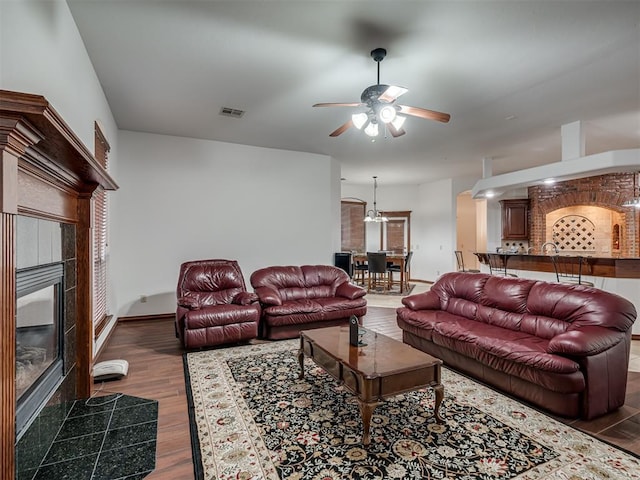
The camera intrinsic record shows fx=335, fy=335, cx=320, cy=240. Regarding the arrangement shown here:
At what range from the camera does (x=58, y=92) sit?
2408 mm

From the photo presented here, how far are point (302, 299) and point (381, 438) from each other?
2.90 meters

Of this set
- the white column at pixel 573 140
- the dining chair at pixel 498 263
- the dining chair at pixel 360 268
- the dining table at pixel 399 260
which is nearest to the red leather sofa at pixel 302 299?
the dining chair at pixel 498 263

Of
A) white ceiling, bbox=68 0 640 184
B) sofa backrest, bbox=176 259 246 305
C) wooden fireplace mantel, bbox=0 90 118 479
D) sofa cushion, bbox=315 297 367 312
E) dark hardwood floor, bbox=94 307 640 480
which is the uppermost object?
white ceiling, bbox=68 0 640 184

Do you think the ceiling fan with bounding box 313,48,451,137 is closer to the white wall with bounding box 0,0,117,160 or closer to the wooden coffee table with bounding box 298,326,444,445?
the white wall with bounding box 0,0,117,160

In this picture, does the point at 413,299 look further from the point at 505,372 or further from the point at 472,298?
the point at 505,372

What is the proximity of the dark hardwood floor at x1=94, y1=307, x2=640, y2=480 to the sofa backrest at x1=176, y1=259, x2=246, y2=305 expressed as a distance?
653 millimetres

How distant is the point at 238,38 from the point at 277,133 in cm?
260

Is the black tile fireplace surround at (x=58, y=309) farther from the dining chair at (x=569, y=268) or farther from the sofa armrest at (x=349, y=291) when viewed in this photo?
the dining chair at (x=569, y=268)

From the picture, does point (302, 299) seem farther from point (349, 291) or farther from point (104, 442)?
point (104, 442)

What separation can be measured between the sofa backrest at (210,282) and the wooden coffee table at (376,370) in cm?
222

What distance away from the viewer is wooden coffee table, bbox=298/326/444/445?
2172 mm

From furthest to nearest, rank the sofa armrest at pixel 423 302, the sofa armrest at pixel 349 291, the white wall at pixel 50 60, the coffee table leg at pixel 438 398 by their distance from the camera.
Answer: the sofa armrest at pixel 349 291
the sofa armrest at pixel 423 302
the coffee table leg at pixel 438 398
the white wall at pixel 50 60

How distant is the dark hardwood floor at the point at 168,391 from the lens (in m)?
2.08

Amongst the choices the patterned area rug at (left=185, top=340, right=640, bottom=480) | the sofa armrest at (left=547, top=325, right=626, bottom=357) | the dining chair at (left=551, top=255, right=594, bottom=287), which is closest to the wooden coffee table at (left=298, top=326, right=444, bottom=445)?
the patterned area rug at (left=185, top=340, right=640, bottom=480)
